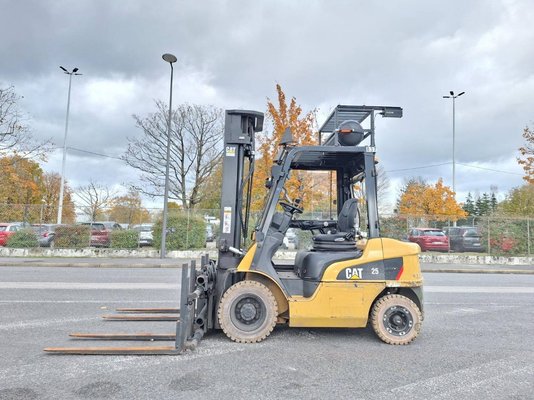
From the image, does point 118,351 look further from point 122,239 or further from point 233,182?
point 122,239

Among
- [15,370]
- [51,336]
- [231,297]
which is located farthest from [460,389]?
Result: [51,336]

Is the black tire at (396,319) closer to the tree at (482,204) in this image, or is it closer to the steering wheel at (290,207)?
the steering wheel at (290,207)

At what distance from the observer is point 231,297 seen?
4977 millimetres

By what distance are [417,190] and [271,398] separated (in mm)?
47557

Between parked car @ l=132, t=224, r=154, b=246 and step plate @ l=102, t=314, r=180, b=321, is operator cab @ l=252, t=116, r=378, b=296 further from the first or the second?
parked car @ l=132, t=224, r=154, b=246

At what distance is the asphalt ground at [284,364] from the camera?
360 cm

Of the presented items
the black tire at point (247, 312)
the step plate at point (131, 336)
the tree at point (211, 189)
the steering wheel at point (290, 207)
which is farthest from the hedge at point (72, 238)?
the steering wheel at point (290, 207)

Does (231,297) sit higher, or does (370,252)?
(370,252)

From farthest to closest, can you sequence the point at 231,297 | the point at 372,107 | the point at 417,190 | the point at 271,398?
the point at 417,190 → the point at 372,107 → the point at 231,297 → the point at 271,398

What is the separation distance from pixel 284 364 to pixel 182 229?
16621 mm

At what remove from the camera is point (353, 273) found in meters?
5.08

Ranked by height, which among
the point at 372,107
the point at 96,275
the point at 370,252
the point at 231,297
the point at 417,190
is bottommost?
the point at 96,275

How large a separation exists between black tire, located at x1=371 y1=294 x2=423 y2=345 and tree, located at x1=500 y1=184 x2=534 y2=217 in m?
38.1

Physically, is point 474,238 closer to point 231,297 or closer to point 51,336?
point 231,297
